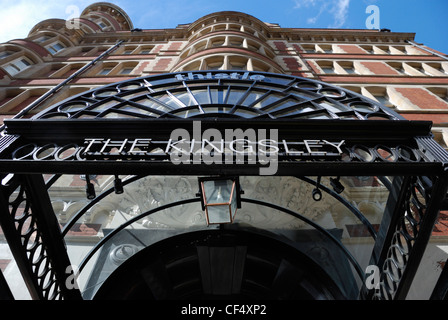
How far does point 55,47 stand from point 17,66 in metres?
6.92

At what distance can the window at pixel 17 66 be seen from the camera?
16438 mm

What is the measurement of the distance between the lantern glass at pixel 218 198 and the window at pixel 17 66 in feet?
59.3

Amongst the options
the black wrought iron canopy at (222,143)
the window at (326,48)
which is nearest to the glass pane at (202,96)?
the black wrought iron canopy at (222,143)

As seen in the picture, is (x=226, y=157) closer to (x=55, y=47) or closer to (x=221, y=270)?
(x=221, y=270)

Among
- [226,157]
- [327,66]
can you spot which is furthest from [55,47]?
[226,157]

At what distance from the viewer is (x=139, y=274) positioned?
5160 millimetres

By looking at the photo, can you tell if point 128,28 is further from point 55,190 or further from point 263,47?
point 55,190

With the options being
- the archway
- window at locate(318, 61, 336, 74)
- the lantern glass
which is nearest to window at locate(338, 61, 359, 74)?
window at locate(318, 61, 336, 74)

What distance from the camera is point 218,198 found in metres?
3.54

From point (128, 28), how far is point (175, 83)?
41.5 meters

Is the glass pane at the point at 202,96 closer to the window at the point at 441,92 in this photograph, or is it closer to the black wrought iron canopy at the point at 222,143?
the black wrought iron canopy at the point at 222,143

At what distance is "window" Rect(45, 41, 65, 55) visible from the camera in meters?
22.1

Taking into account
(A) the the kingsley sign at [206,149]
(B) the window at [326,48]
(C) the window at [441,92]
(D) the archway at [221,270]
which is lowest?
(D) the archway at [221,270]

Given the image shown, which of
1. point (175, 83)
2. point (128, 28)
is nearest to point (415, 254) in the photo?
point (175, 83)
